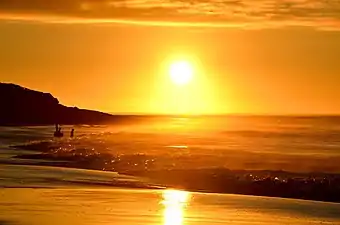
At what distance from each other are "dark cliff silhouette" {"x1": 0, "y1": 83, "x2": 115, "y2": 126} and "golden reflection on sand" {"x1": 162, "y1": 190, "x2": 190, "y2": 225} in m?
93.6

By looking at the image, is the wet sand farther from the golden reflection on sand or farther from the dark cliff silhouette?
the dark cliff silhouette

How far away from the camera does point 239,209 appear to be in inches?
824

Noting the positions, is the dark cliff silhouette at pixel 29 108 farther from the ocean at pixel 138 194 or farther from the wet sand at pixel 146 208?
the wet sand at pixel 146 208

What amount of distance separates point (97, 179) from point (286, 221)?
10.8 meters

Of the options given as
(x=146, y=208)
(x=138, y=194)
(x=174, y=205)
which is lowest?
(x=146, y=208)

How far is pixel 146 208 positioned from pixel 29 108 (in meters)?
102

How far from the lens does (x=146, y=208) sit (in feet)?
67.8

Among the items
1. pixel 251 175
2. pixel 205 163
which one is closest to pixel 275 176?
pixel 251 175

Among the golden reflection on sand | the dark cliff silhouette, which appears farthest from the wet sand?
the dark cliff silhouette

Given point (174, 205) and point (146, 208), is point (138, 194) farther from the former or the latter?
point (146, 208)

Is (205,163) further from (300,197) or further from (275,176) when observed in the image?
(300,197)

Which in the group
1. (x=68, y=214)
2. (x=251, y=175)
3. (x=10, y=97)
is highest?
(x=10, y=97)

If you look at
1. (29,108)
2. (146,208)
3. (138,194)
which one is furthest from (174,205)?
(29,108)

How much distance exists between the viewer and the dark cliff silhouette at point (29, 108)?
116688 mm
